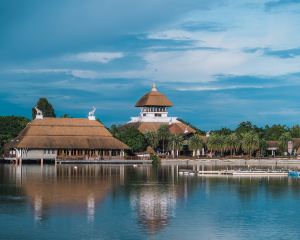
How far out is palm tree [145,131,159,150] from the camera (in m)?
108

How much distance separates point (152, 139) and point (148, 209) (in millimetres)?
68502

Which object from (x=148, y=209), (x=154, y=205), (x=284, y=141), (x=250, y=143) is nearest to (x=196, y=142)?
(x=250, y=143)

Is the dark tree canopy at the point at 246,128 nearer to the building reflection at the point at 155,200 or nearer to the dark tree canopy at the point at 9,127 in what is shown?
the dark tree canopy at the point at 9,127

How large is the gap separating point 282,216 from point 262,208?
3.45 m

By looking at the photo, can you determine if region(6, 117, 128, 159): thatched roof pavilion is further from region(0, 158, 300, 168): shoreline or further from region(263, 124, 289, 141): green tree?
region(263, 124, 289, 141): green tree

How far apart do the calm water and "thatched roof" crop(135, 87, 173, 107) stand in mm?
67519

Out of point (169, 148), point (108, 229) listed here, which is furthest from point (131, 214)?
point (169, 148)

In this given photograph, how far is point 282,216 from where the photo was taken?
37750mm

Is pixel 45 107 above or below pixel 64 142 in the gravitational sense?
above

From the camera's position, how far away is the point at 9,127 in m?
109

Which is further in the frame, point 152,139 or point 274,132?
point 274,132

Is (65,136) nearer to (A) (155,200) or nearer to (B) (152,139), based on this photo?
(B) (152,139)

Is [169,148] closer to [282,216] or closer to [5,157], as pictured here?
[5,157]

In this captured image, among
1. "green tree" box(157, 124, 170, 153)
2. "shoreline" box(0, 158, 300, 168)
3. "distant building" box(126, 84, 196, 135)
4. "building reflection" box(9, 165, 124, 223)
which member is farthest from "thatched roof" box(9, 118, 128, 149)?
"building reflection" box(9, 165, 124, 223)
